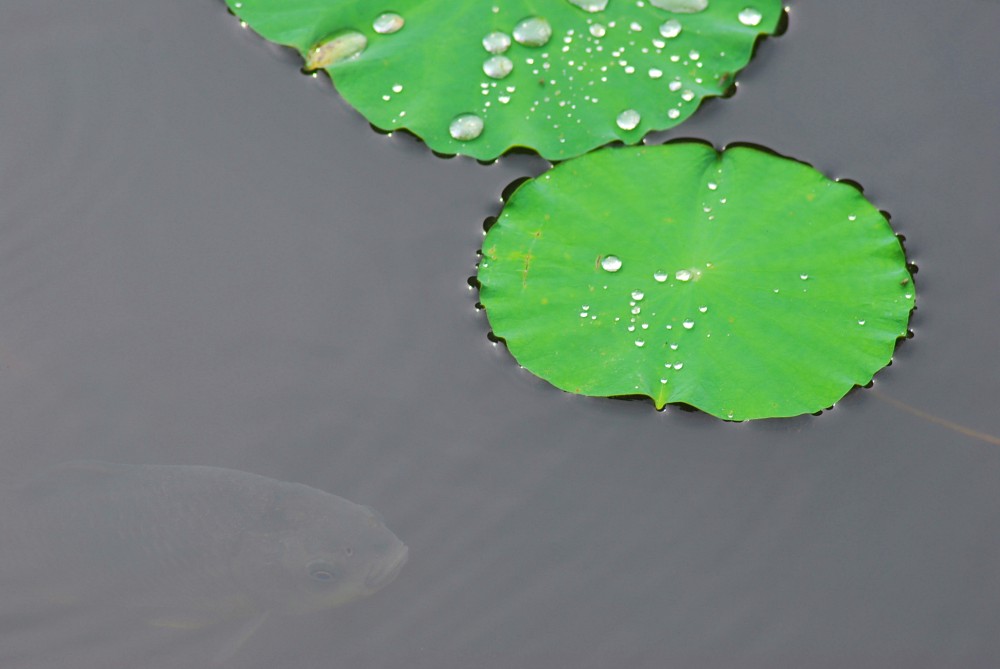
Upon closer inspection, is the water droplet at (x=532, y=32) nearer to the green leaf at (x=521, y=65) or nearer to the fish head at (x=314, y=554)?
the green leaf at (x=521, y=65)

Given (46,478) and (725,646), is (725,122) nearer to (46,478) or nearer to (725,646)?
(725,646)

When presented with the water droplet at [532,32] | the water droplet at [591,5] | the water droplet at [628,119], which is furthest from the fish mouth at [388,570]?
the water droplet at [591,5]

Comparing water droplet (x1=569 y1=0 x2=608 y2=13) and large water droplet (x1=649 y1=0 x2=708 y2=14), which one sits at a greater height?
large water droplet (x1=649 y1=0 x2=708 y2=14)

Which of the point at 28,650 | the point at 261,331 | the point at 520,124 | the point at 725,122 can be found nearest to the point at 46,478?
the point at 28,650

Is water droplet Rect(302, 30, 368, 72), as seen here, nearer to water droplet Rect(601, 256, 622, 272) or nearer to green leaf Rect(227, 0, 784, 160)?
green leaf Rect(227, 0, 784, 160)

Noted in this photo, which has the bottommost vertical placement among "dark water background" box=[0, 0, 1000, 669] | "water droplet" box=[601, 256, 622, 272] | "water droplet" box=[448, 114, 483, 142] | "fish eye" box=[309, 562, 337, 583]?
"fish eye" box=[309, 562, 337, 583]

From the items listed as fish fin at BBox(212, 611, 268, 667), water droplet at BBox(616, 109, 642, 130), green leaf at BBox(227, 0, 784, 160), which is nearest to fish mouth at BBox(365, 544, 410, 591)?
fish fin at BBox(212, 611, 268, 667)

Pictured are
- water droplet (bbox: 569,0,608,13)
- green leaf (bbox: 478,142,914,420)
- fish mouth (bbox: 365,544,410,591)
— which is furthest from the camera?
water droplet (bbox: 569,0,608,13)
